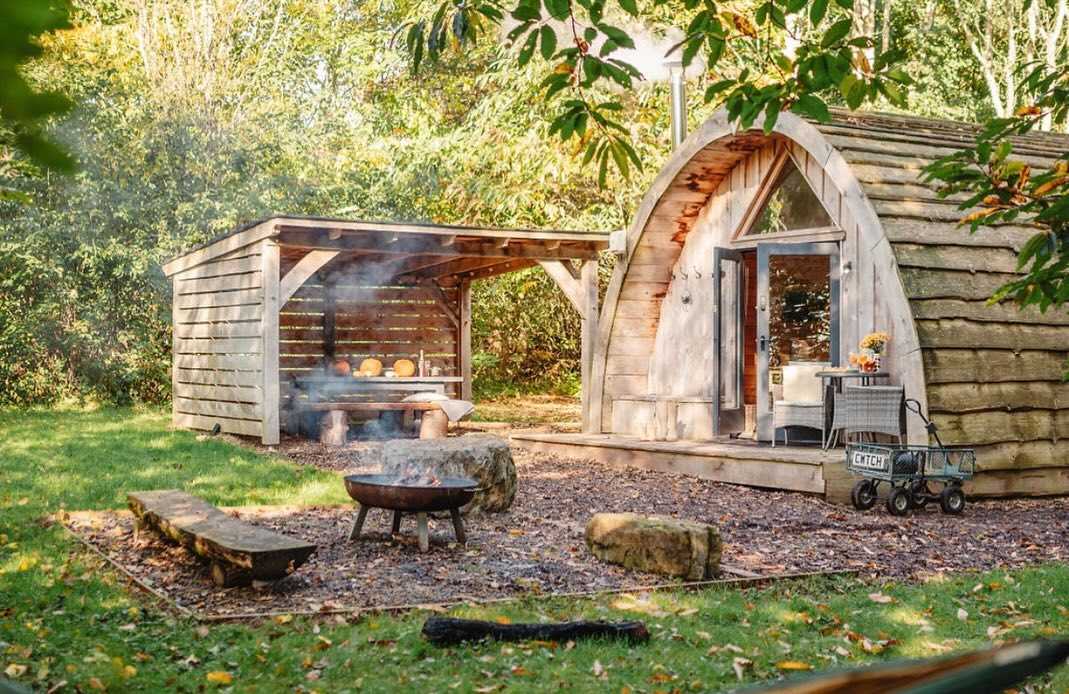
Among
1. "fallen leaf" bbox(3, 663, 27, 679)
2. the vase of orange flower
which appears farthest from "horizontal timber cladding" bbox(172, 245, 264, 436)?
"fallen leaf" bbox(3, 663, 27, 679)

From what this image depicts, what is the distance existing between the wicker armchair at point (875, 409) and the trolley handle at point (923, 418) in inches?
4.6

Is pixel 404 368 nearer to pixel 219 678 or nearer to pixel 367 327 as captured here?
pixel 367 327

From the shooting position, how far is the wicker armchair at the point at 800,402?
11.3 metres

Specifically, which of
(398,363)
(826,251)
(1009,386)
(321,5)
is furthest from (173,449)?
(321,5)

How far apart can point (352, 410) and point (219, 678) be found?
10214mm

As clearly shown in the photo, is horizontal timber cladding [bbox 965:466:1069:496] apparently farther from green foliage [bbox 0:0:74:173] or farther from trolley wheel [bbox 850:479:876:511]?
green foliage [bbox 0:0:74:173]

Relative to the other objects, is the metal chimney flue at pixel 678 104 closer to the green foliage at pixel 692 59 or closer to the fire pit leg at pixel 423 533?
the fire pit leg at pixel 423 533

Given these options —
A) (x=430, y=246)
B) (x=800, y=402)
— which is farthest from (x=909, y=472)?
(x=430, y=246)

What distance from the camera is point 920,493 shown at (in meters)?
9.26

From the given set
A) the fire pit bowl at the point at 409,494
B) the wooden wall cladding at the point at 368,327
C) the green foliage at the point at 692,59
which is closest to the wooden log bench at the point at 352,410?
the wooden wall cladding at the point at 368,327

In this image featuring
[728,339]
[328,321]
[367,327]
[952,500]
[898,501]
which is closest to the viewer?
[898,501]

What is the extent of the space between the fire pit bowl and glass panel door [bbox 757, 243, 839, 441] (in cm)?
578

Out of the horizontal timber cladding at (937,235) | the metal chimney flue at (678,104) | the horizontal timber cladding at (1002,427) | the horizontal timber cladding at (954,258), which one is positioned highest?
the metal chimney flue at (678,104)

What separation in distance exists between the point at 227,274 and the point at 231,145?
678 centimetres
